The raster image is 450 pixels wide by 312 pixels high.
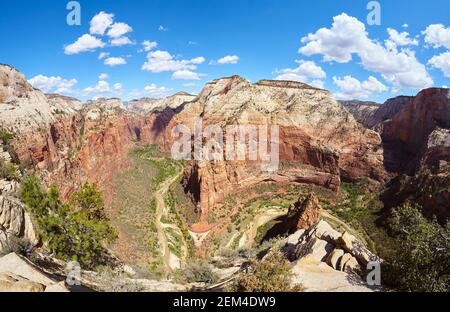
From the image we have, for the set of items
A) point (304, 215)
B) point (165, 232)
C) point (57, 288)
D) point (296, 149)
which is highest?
point (296, 149)

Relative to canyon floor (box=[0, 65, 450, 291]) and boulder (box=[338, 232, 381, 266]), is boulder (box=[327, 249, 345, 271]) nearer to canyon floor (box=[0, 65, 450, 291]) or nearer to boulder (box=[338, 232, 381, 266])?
canyon floor (box=[0, 65, 450, 291])

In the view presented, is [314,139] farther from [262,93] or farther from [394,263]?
[394,263]

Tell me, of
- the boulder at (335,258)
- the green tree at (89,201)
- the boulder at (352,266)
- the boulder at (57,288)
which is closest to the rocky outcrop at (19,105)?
the green tree at (89,201)

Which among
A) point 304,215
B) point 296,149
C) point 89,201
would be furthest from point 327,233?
point 296,149

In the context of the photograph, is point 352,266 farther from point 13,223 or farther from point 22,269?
point 13,223

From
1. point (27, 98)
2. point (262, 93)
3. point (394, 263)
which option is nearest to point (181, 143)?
point (262, 93)

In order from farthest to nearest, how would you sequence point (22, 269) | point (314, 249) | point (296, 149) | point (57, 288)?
point (296, 149)
point (314, 249)
point (22, 269)
point (57, 288)
